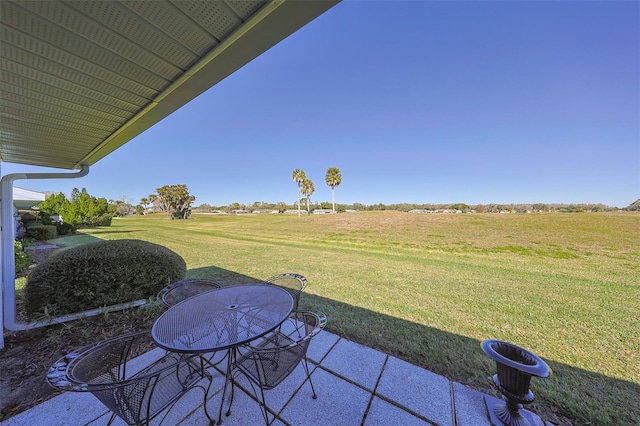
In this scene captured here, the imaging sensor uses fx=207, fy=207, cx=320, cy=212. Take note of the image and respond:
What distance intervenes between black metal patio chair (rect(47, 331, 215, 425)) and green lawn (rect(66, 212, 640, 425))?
1.69 m

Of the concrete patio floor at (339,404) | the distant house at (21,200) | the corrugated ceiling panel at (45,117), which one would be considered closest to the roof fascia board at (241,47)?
the corrugated ceiling panel at (45,117)

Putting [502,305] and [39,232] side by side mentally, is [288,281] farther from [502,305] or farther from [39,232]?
[39,232]

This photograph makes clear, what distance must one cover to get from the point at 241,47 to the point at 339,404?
2.64 meters

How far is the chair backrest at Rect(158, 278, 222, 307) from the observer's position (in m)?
2.33

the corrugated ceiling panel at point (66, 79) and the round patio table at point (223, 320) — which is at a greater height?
the corrugated ceiling panel at point (66, 79)

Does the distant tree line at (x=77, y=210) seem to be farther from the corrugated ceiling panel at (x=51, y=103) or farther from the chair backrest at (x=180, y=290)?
the chair backrest at (x=180, y=290)

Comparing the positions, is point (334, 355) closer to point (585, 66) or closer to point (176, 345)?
point (176, 345)

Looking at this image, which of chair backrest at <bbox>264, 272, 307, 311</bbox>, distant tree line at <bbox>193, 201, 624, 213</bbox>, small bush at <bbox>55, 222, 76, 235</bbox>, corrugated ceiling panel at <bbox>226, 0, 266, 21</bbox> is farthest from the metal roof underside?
distant tree line at <bbox>193, 201, 624, 213</bbox>

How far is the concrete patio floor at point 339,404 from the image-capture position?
1.41m

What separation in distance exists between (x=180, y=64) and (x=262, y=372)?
2406 mm

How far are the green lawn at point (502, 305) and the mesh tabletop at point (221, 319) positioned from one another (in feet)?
3.70

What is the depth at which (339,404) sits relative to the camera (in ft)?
5.04

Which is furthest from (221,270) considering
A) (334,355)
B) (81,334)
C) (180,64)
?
(180,64)

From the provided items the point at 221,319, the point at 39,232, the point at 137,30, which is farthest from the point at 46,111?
the point at 39,232
